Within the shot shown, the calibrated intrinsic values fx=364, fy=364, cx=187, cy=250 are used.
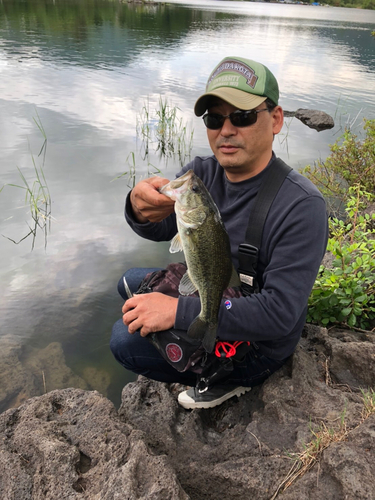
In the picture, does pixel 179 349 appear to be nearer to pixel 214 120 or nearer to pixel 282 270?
pixel 282 270

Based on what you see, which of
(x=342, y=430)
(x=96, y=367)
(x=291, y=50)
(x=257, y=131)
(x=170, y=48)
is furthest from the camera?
(x=291, y=50)

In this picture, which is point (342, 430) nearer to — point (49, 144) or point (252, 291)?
point (252, 291)

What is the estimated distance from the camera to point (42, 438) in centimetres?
223

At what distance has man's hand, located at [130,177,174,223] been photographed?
7.98 ft

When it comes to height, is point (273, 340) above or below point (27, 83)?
above

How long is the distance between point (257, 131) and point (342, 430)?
76.2 inches

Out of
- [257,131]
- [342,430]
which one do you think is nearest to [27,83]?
[257,131]

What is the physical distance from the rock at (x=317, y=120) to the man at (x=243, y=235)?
11.6 meters

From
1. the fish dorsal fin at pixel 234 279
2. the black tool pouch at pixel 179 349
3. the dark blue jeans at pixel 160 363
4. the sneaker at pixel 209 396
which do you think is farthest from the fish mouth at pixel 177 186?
the sneaker at pixel 209 396

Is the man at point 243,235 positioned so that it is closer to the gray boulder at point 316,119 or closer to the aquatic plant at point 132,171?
the aquatic plant at point 132,171

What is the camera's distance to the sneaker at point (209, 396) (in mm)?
2785

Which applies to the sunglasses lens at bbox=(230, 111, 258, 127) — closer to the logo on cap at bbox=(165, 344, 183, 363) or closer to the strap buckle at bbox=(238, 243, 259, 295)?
the strap buckle at bbox=(238, 243, 259, 295)

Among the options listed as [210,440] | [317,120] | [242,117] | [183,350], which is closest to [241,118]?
[242,117]

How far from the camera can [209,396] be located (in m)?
2.80
